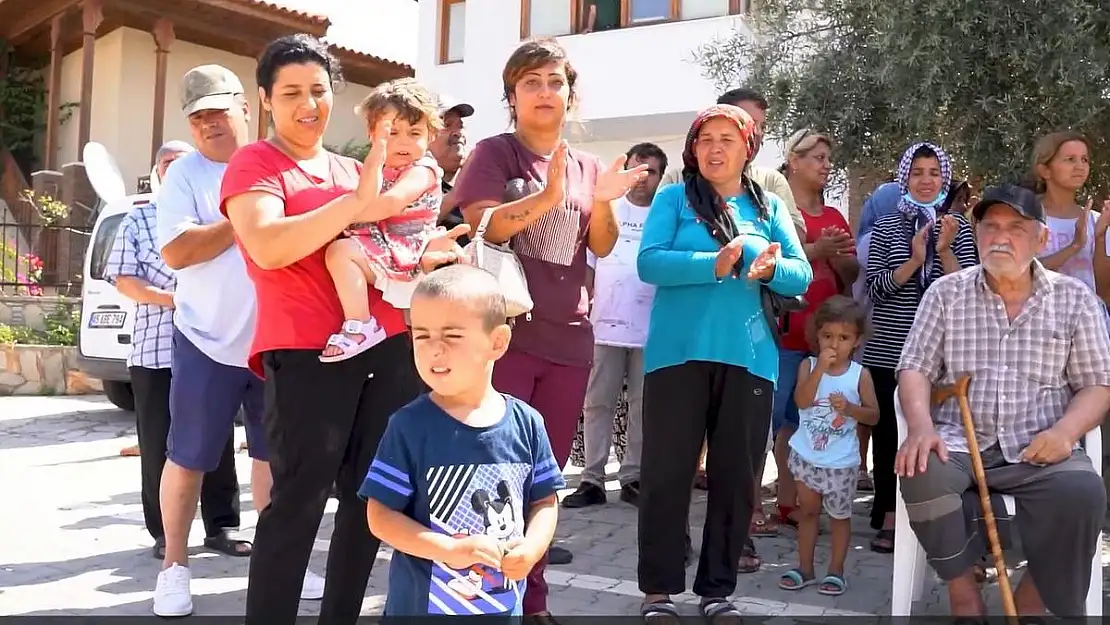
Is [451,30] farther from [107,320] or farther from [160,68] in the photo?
[107,320]

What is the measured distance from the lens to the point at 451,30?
56.6 feet

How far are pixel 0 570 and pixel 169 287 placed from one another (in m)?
1.43

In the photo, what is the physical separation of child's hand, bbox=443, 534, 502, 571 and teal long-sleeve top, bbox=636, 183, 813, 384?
5.37ft

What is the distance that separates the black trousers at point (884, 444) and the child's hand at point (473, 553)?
329cm

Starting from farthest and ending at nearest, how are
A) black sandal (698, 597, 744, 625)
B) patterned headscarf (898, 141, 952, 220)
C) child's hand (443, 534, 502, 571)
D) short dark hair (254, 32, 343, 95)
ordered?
patterned headscarf (898, 141, 952, 220) < black sandal (698, 597, 744, 625) < short dark hair (254, 32, 343, 95) < child's hand (443, 534, 502, 571)

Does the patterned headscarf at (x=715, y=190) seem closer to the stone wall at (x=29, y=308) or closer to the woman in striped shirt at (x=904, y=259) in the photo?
the woman in striped shirt at (x=904, y=259)

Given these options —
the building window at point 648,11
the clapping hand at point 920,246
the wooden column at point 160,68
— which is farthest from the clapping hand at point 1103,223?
the wooden column at point 160,68

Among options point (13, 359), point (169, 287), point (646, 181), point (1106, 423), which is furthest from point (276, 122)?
point (13, 359)

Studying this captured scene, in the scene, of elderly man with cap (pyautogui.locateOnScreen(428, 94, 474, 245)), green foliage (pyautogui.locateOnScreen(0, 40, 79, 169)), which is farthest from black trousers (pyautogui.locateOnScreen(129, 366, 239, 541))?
green foliage (pyautogui.locateOnScreen(0, 40, 79, 169))

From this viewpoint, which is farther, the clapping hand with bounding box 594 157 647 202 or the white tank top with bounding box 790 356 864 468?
the white tank top with bounding box 790 356 864 468

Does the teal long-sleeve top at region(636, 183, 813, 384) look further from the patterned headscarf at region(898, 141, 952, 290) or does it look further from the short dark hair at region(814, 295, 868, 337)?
the patterned headscarf at region(898, 141, 952, 290)

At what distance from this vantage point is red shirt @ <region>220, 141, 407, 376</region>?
2887 mm

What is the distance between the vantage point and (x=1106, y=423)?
5.09m

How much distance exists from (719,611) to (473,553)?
5.77 feet
